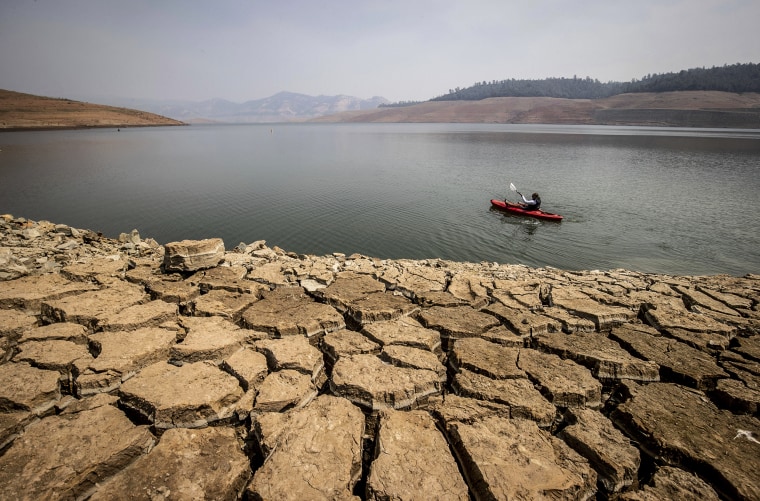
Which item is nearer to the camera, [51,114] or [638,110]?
[51,114]

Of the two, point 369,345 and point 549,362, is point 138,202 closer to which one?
point 369,345

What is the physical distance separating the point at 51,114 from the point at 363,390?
299 ft

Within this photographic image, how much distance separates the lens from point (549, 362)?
3.68m

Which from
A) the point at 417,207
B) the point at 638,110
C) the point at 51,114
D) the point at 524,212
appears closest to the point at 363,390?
the point at 417,207

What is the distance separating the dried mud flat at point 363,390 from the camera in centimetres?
240

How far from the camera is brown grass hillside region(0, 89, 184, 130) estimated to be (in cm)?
5953

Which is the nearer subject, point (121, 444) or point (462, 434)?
point (121, 444)

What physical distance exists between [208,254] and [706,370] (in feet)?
22.4

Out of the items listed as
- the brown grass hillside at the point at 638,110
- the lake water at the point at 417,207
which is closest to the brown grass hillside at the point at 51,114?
the lake water at the point at 417,207

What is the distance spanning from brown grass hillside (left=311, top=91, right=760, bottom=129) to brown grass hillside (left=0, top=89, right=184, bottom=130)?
115347mm

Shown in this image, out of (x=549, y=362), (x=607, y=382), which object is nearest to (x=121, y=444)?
(x=549, y=362)

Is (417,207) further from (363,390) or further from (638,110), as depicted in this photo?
(638,110)

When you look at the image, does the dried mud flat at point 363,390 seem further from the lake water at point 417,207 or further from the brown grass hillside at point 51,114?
the brown grass hillside at point 51,114

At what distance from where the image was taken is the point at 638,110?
94.6 m
